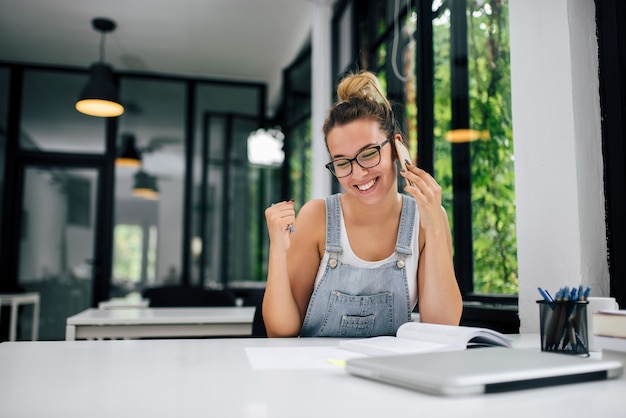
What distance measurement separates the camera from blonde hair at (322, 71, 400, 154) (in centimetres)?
176

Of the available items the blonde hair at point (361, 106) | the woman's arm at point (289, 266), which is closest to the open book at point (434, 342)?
the woman's arm at point (289, 266)

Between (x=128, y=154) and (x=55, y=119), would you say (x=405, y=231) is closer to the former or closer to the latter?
(x=128, y=154)

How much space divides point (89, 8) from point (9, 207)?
8.04 ft

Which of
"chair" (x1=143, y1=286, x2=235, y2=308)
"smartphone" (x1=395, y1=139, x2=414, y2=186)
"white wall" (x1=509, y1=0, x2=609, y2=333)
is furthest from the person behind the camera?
"chair" (x1=143, y1=286, x2=235, y2=308)

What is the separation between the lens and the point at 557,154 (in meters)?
1.59

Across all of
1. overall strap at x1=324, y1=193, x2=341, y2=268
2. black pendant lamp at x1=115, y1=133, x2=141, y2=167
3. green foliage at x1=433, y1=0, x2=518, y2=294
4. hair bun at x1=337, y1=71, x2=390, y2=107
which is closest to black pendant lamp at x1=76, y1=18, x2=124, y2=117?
black pendant lamp at x1=115, y1=133, x2=141, y2=167

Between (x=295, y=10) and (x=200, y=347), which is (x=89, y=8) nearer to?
(x=295, y=10)

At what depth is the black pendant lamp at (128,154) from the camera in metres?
6.13

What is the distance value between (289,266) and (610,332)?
96 cm

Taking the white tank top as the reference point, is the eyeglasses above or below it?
above

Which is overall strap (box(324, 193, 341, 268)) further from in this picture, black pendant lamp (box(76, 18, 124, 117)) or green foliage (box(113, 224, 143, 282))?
green foliage (box(113, 224, 143, 282))

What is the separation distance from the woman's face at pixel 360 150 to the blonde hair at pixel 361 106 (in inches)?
1.1

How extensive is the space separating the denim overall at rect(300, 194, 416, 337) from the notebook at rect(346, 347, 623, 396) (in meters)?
0.75

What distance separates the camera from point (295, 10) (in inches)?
194
